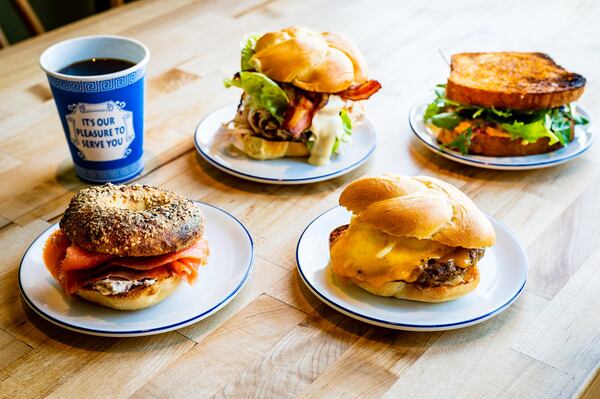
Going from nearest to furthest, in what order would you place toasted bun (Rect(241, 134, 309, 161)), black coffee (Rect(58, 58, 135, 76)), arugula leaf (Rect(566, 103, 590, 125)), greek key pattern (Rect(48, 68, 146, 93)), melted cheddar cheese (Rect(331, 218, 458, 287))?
1. melted cheddar cheese (Rect(331, 218, 458, 287))
2. greek key pattern (Rect(48, 68, 146, 93))
3. black coffee (Rect(58, 58, 135, 76))
4. toasted bun (Rect(241, 134, 309, 161))
5. arugula leaf (Rect(566, 103, 590, 125))

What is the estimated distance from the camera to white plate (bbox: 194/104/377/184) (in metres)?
1.85

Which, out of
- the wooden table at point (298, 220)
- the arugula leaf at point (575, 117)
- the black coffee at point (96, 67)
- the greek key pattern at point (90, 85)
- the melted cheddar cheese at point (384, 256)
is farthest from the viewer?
the arugula leaf at point (575, 117)

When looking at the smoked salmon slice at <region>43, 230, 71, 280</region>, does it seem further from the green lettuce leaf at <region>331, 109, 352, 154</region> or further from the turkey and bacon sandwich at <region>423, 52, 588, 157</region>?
the turkey and bacon sandwich at <region>423, 52, 588, 157</region>

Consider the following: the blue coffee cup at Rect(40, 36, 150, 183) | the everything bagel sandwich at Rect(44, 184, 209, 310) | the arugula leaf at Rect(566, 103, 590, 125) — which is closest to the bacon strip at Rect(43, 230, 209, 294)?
the everything bagel sandwich at Rect(44, 184, 209, 310)

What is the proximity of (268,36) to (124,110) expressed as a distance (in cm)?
44

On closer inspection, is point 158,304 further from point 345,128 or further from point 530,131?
point 530,131

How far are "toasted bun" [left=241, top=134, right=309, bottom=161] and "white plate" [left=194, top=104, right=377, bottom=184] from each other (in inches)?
0.6

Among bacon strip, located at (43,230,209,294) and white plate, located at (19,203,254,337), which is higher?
bacon strip, located at (43,230,209,294)

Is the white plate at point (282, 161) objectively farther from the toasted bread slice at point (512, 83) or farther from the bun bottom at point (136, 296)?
the bun bottom at point (136, 296)

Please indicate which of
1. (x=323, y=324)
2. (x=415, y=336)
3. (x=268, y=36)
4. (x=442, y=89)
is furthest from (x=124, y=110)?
(x=442, y=89)

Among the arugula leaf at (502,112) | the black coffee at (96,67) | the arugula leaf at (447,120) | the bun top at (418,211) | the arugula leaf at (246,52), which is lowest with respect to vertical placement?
the arugula leaf at (447,120)

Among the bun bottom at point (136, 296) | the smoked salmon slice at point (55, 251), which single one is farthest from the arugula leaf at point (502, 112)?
the smoked salmon slice at point (55, 251)

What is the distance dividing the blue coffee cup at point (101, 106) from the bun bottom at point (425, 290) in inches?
28.3

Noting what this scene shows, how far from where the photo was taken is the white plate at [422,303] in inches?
53.3
